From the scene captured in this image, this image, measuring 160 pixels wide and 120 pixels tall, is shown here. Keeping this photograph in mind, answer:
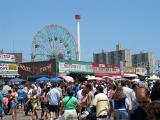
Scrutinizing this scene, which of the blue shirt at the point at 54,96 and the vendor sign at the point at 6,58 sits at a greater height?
the vendor sign at the point at 6,58

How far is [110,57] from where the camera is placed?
172500 mm

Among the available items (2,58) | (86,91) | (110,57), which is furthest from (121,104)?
(110,57)

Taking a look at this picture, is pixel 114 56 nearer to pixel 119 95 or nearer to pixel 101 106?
pixel 101 106

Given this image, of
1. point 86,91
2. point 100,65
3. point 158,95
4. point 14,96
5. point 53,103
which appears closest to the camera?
point 158,95

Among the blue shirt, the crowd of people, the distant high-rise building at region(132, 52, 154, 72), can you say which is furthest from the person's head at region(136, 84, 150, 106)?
the distant high-rise building at region(132, 52, 154, 72)

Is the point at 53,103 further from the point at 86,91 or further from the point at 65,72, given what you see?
the point at 65,72

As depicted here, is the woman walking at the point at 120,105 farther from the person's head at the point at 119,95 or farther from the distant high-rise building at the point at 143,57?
the distant high-rise building at the point at 143,57

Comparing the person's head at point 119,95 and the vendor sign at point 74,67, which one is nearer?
the person's head at point 119,95

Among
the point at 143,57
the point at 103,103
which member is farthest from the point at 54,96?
the point at 143,57

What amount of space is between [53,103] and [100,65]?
45.4 metres

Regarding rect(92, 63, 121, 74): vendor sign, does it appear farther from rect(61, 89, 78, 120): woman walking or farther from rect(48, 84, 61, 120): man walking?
rect(61, 89, 78, 120): woman walking

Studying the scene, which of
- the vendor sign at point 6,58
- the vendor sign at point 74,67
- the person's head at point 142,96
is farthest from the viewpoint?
the vendor sign at point 74,67

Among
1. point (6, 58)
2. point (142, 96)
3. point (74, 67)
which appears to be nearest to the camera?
point (142, 96)

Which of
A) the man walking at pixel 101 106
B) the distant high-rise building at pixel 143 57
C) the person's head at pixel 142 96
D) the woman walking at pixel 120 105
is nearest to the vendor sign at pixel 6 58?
the man walking at pixel 101 106
